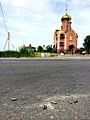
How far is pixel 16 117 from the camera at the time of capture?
459cm

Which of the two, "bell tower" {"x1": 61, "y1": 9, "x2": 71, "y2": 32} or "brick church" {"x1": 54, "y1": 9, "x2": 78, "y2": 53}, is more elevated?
"bell tower" {"x1": 61, "y1": 9, "x2": 71, "y2": 32}

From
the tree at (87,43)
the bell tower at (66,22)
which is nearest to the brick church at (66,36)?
the bell tower at (66,22)

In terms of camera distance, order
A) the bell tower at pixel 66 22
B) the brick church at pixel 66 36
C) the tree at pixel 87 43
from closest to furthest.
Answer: the brick church at pixel 66 36, the bell tower at pixel 66 22, the tree at pixel 87 43

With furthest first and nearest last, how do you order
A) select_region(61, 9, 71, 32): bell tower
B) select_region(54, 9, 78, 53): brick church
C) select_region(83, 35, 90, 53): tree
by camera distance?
1. select_region(83, 35, 90, 53): tree
2. select_region(61, 9, 71, 32): bell tower
3. select_region(54, 9, 78, 53): brick church

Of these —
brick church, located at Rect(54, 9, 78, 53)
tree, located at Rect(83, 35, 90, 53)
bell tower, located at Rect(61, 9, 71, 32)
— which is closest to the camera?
brick church, located at Rect(54, 9, 78, 53)

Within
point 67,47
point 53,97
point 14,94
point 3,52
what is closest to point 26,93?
point 14,94

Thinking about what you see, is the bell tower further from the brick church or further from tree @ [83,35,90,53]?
tree @ [83,35,90,53]

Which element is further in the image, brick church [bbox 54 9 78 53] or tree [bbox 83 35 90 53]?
tree [bbox 83 35 90 53]

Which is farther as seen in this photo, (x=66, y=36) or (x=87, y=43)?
Result: (x=87, y=43)

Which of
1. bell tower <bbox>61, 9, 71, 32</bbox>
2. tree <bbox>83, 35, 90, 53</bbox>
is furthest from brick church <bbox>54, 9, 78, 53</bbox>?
tree <bbox>83, 35, 90, 53</bbox>

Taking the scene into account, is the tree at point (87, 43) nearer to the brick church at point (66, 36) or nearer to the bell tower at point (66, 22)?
the brick church at point (66, 36)

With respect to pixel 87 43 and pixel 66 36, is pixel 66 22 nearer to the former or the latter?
pixel 66 36

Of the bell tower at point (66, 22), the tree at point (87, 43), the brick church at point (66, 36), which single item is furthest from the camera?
the tree at point (87, 43)

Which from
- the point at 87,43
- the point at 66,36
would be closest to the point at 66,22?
the point at 66,36
